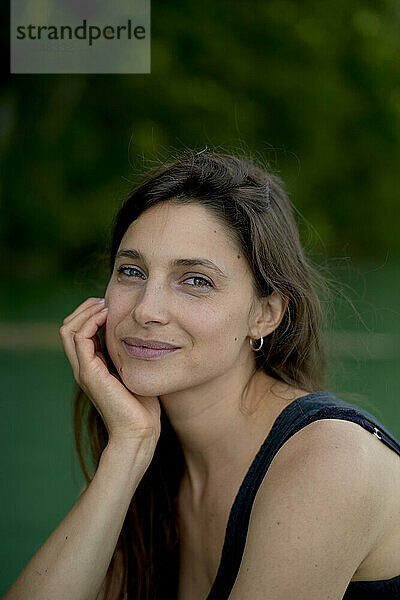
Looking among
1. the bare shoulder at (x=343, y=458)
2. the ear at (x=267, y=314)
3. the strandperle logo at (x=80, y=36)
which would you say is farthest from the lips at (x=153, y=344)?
the strandperle logo at (x=80, y=36)

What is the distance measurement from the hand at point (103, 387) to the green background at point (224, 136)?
3.14 metres

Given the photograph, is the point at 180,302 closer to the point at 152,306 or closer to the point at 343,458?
the point at 152,306

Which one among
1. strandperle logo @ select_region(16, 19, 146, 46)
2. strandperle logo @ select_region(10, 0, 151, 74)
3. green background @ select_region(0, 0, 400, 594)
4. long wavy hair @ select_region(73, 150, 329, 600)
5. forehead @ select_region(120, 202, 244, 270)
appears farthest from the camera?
green background @ select_region(0, 0, 400, 594)

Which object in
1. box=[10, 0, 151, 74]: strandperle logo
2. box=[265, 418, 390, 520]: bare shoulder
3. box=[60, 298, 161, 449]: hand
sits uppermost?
A: box=[10, 0, 151, 74]: strandperle logo

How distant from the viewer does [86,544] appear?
6.36 ft

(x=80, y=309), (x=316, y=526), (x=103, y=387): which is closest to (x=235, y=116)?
(x=80, y=309)

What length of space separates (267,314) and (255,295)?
0.10m

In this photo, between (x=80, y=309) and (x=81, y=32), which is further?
(x=81, y=32)

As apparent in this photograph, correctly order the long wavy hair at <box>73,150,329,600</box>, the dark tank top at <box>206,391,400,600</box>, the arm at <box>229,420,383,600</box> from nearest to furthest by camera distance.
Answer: the arm at <box>229,420,383,600</box> < the dark tank top at <box>206,391,400,600</box> < the long wavy hair at <box>73,150,329,600</box>

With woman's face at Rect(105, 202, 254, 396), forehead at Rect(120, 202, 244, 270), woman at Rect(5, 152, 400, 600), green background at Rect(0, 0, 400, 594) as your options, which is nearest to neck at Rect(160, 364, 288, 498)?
woman at Rect(5, 152, 400, 600)

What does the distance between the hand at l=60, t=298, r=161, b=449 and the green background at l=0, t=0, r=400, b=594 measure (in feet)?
10.3

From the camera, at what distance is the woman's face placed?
1946 mm

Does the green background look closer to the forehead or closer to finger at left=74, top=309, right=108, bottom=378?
finger at left=74, top=309, right=108, bottom=378

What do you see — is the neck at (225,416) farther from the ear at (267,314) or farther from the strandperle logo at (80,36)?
the strandperle logo at (80,36)
